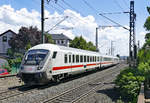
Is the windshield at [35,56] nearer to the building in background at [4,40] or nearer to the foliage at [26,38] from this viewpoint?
the foliage at [26,38]

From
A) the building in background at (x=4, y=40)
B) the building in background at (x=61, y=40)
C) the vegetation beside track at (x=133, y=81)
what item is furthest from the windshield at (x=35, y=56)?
the building in background at (x=61, y=40)

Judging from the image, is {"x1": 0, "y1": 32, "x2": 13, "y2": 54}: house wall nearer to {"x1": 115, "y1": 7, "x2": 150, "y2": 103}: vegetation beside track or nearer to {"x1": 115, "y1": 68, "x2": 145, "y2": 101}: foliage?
{"x1": 115, "y1": 7, "x2": 150, "y2": 103}: vegetation beside track

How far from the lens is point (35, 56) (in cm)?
1392

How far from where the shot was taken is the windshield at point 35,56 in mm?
13453

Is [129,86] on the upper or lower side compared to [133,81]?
lower

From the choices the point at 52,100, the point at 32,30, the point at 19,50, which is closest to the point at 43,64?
the point at 52,100

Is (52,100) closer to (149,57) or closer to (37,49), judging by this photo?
(37,49)

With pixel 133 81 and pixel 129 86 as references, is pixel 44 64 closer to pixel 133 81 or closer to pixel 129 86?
pixel 129 86

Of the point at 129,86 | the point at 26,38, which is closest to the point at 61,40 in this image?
the point at 26,38

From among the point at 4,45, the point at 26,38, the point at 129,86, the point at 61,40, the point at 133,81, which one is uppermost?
the point at 61,40

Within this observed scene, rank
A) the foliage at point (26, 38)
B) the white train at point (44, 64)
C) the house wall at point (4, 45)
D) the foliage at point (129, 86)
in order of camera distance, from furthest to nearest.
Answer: the house wall at point (4, 45)
the foliage at point (26, 38)
the white train at point (44, 64)
the foliage at point (129, 86)

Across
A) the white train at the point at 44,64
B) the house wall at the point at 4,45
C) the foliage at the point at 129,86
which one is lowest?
the foliage at the point at 129,86

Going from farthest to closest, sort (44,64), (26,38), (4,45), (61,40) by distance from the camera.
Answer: (61,40)
(4,45)
(26,38)
(44,64)

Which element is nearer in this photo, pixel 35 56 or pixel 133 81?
pixel 133 81
